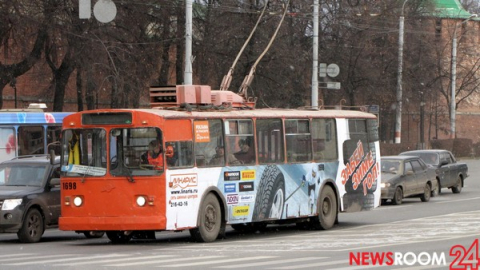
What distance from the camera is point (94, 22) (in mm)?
37312

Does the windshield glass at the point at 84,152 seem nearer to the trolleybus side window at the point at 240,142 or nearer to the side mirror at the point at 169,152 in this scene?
the side mirror at the point at 169,152

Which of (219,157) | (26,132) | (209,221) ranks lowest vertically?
(209,221)

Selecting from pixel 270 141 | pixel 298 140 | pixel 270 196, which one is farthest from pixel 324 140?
pixel 270 196

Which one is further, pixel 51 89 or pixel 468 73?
pixel 468 73

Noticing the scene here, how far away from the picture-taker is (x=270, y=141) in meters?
19.4

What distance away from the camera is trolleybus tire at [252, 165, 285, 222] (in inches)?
740

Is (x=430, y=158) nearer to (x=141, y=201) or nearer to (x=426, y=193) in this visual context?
(x=426, y=193)

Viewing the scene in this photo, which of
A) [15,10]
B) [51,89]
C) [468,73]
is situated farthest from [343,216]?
[468,73]

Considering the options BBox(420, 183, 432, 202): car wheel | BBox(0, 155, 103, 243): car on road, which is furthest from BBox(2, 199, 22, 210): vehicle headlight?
BBox(420, 183, 432, 202): car wheel

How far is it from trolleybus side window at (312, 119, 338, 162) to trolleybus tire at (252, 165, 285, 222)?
1.52m

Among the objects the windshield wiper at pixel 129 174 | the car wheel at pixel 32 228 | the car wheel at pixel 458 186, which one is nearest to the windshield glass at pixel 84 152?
the windshield wiper at pixel 129 174

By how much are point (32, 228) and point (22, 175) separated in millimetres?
1347

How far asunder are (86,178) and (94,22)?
21028 mm

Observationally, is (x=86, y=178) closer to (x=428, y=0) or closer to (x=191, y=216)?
(x=191, y=216)
